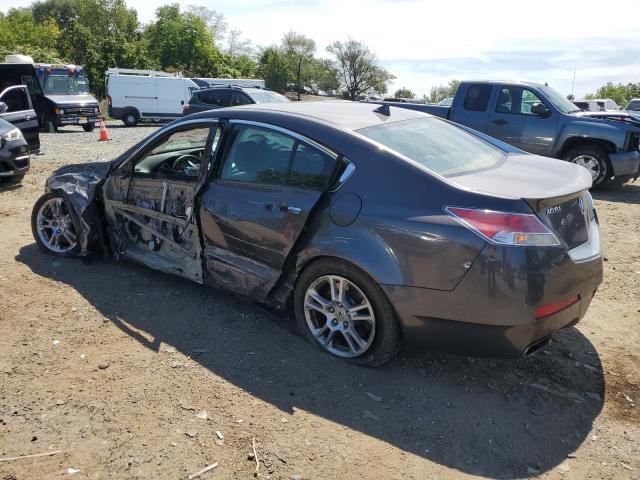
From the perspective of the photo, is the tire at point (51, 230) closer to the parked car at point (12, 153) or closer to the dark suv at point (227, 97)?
the parked car at point (12, 153)

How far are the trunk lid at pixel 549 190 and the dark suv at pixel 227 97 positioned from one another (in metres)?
13.8

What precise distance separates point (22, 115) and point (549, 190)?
10478mm

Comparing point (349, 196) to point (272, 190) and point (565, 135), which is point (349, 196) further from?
point (565, 135)

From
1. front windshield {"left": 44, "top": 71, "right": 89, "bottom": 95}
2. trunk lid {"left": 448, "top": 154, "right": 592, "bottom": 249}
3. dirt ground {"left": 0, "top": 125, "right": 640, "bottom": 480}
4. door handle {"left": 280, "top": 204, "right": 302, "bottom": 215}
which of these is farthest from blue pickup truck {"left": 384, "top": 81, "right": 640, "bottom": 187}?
front windshield {"left": 44, "top": 71, "right": 89, "bottom": 95}

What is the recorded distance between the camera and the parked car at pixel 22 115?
10.3 metres

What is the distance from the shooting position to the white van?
24.9 m

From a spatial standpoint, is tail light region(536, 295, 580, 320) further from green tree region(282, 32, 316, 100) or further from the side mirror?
green tree region(282, 32, 316, 100)

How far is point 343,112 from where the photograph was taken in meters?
3.88

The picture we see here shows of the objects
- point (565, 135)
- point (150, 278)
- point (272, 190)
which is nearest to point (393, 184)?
point (272, 190)

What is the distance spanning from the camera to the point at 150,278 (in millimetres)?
4785

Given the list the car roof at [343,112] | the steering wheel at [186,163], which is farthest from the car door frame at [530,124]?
the steering wheel at [186,163]

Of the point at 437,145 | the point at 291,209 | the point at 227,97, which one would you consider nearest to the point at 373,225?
the point at 291,209

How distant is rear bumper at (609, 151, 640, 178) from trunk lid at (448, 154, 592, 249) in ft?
21.3

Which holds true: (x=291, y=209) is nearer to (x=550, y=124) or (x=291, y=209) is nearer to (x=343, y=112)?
(x=343, y=112)
